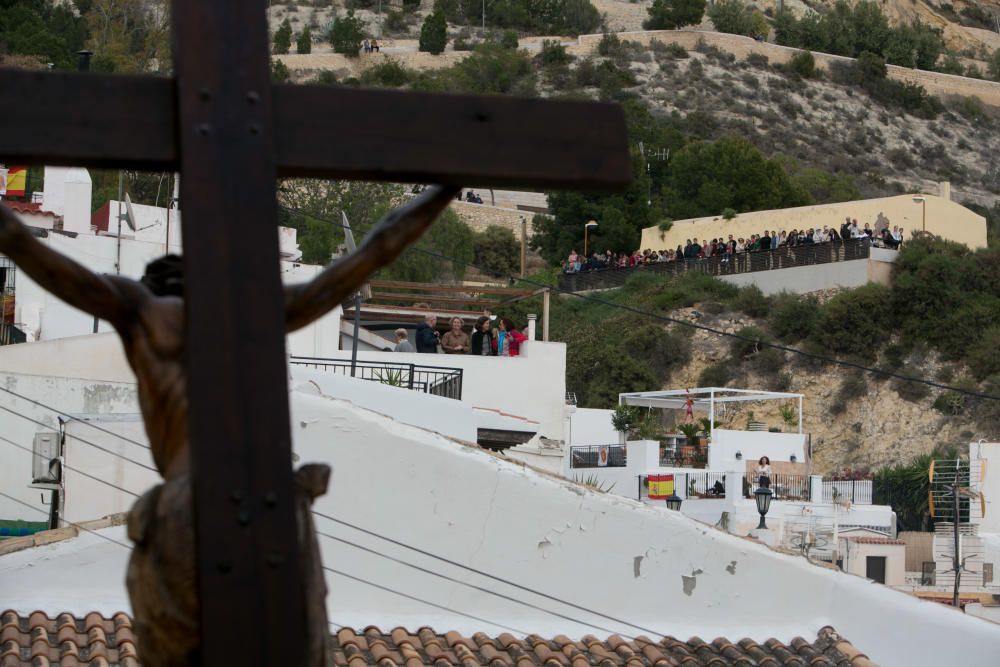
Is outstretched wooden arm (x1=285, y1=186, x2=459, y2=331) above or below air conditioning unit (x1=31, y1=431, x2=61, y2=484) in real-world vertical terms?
above

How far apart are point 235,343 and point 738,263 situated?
191 ft

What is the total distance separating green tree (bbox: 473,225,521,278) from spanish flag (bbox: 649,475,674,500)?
36461mm

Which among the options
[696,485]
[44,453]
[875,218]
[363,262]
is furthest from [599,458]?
[363,262]

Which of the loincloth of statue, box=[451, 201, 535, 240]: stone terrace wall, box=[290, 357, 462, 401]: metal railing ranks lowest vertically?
box=[451, 201, 535, 240]: stone terrace wall

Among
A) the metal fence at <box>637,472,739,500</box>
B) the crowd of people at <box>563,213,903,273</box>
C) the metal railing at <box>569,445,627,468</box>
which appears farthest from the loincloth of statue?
the crowd of people at <box>563,213,903,273</box>

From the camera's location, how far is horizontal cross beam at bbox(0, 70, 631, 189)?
9.95ft

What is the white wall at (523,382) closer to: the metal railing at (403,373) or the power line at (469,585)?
the metal railing at (403,373)

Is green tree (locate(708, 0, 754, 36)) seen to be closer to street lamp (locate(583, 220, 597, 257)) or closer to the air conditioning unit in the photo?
street lamp (locate(583, 220, 597, 257))

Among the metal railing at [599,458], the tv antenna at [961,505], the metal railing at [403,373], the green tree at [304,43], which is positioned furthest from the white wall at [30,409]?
the green tree at [304,43]

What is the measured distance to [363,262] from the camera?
128 inches

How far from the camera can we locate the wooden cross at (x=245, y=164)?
2.84 metres

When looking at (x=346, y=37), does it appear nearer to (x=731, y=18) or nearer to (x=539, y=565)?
(x=731, y=18)

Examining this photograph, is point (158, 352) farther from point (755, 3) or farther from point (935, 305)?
point (755, 3)

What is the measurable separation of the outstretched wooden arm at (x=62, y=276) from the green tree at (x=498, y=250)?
61.6 meters
